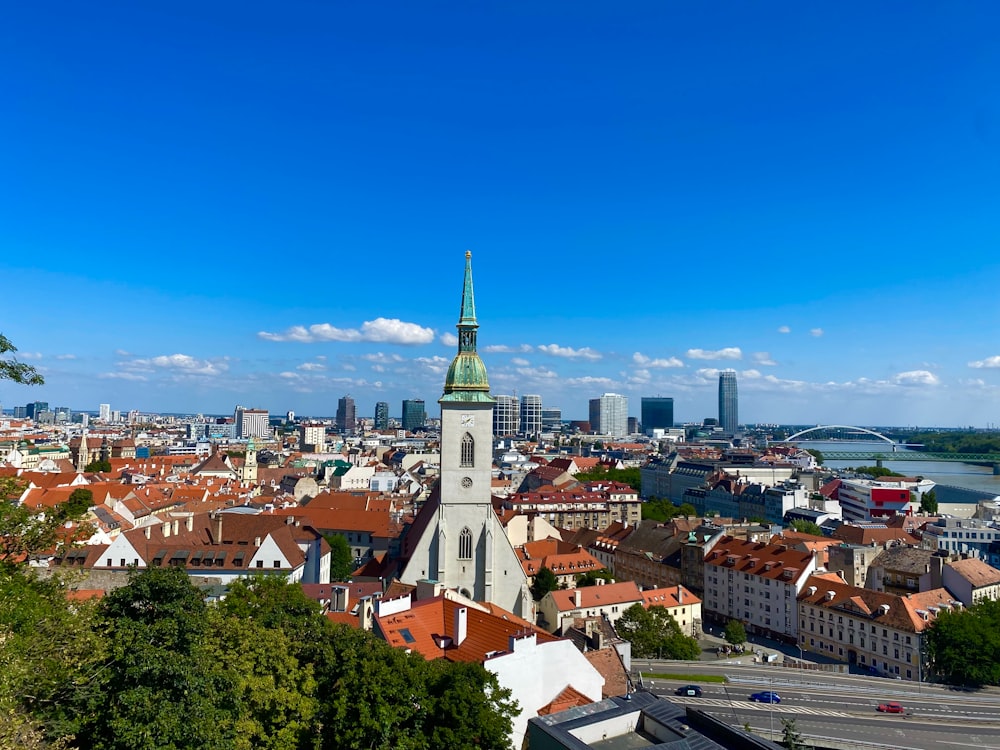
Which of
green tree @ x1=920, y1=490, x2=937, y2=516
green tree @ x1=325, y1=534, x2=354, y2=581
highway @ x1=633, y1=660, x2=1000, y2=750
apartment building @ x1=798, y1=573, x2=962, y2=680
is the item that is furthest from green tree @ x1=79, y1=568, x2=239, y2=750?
green tree @ x1=920, y1=490, x2=937, y2=516

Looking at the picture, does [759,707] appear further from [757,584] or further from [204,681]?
[204,681]

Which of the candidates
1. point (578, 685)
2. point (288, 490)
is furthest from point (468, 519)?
point (288, 490)

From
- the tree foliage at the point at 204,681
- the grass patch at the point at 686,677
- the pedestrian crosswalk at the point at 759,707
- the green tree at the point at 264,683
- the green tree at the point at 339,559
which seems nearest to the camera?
the tree foliage at the point at 204,681

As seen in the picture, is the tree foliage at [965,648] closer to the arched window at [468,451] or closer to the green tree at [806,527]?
the arched window at [468,451]

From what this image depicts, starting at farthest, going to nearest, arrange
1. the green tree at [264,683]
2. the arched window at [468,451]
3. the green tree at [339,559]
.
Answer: the green tree at [339,559] → the arched window at [468,451] → the green tree at [264,683]

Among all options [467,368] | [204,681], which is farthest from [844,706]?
[204,681]

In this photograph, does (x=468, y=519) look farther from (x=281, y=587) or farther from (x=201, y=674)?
(x=201, y=674)

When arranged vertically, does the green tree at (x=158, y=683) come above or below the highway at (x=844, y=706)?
above

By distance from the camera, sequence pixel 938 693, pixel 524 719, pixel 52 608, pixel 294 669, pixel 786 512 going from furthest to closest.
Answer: pixel 786 512 < pixel 938 693 < pixel 524 719 < pixel 294 669 < pixel 52 608

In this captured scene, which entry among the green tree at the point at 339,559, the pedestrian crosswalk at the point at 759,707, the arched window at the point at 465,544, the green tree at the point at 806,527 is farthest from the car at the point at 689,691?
the green tree at the point at 806,527
